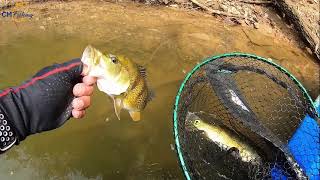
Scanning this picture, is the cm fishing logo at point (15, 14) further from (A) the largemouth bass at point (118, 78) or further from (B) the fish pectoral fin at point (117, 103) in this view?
(B) the fish pectoral fin at point (117, 103)

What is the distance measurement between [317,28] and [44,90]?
462cm

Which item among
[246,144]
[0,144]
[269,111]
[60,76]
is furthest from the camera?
[269,111]

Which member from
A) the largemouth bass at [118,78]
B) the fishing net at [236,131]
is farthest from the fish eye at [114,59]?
the fishing net at [236,131]

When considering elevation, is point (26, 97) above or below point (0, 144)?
above

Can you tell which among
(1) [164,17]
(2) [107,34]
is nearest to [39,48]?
(2) [107,34]

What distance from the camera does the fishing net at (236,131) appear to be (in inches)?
154

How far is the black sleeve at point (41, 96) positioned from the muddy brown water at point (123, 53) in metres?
1.87

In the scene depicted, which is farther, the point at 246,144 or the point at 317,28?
the point at 317,28

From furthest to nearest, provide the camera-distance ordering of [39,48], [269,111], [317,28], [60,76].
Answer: [317,28] < [39,48] < [269,111] < [60,76]

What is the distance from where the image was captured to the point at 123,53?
6.02 m

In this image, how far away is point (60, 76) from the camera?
10.4 feet

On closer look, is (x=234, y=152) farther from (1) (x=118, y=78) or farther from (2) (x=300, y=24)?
(2) (x=300, y=24)

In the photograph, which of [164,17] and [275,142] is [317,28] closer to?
[164,17]

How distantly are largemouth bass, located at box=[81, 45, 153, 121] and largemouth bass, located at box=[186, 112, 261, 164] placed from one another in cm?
88
